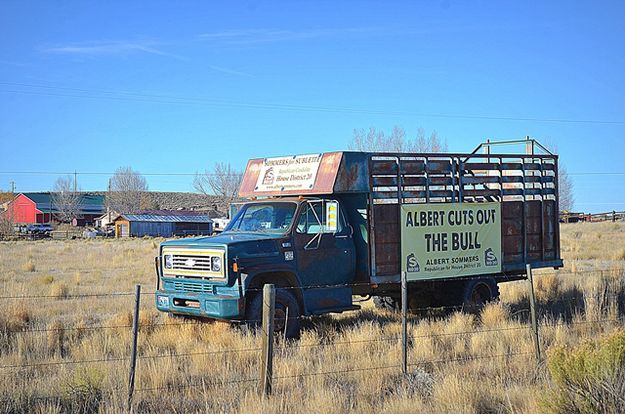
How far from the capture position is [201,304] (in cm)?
1100

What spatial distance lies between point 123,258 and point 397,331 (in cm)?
2304

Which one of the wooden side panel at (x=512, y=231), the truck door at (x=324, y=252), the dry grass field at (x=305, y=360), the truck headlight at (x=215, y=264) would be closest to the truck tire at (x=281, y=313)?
the dry grass field at (x=305, y=360)

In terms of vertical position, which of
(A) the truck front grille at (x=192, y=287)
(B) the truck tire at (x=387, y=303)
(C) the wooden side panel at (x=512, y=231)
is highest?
(C) the wooden side panel at (x=512, y=231)

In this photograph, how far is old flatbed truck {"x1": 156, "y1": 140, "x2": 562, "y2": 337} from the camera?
11.1 meters

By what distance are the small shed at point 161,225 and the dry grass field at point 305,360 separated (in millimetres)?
62869

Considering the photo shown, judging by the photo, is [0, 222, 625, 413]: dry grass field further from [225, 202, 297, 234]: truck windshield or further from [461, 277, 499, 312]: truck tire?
[225, 202, 297, 234]: truck windshield

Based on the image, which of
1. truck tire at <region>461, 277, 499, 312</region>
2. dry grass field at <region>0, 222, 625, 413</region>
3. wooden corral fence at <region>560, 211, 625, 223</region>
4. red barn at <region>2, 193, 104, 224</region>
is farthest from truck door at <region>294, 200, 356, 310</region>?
red barn at <region>2, 193, 104, 224</region>

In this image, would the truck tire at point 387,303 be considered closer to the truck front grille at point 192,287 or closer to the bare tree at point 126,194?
the truck front grille at point 192,287

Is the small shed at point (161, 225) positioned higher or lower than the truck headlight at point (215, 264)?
higher

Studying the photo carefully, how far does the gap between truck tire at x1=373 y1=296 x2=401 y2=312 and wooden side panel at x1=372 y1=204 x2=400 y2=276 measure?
207cm

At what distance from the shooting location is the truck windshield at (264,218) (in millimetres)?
11961

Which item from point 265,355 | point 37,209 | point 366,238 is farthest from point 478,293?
point 37,209

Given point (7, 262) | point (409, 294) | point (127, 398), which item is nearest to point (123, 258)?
point (7, 262)

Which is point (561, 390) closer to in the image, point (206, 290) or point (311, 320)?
point (206, 290)
